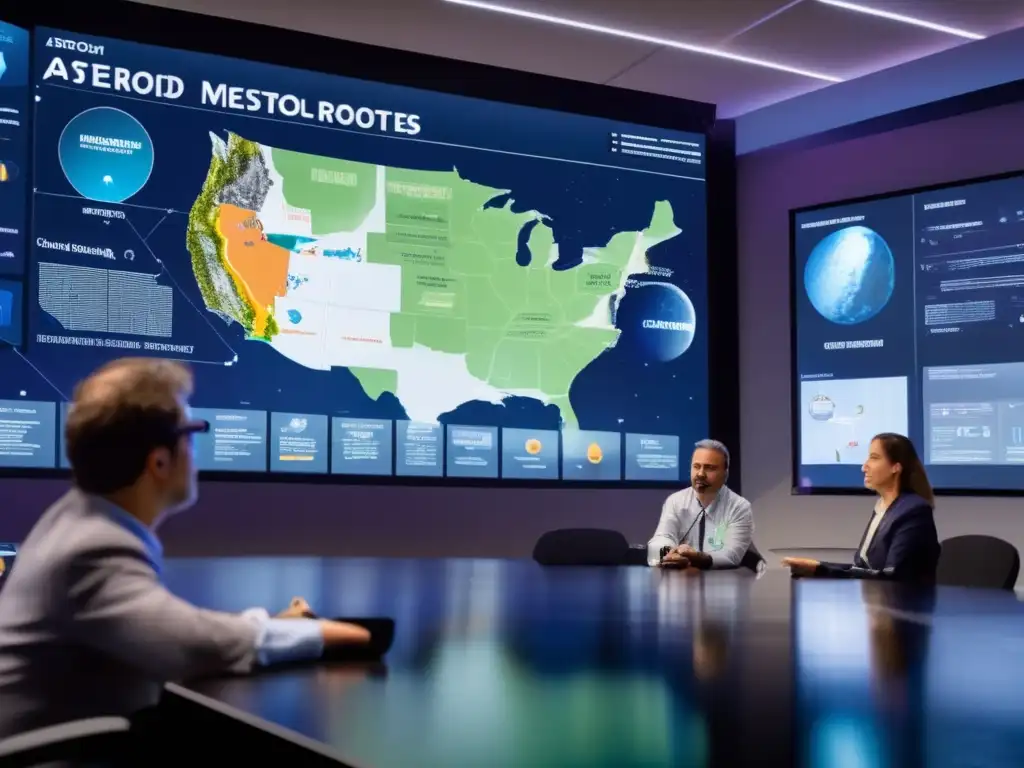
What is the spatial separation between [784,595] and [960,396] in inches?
111

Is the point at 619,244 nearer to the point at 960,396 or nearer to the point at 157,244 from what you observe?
the point at 960,396

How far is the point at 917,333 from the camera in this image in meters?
5.45

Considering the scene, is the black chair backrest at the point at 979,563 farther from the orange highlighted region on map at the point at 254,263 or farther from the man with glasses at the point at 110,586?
the man with glasses at the point at 110,586

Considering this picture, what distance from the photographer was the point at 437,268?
16.8ft

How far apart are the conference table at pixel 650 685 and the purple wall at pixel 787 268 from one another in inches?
124

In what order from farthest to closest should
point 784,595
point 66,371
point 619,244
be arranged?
point 619,244, point 66,371, point 784,595

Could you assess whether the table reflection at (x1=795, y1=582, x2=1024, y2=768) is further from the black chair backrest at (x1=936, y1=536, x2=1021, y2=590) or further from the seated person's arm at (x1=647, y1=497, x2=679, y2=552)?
the seated person's arm at (x1=647, y1=497, x2=679, y2=552)

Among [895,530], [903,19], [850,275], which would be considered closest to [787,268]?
[850,275]

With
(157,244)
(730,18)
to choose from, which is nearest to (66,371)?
(157,244)

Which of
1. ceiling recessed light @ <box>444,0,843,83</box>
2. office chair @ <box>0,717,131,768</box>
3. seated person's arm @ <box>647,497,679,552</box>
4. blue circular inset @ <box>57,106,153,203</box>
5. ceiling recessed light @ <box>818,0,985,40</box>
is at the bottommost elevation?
seated person's arm @ <box>647,497,679,552</box>

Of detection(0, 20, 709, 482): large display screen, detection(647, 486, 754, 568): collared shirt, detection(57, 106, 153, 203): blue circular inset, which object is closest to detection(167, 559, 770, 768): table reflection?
detection(647, 486, 754, 568): collared shirt

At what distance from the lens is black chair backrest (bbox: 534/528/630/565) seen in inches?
182

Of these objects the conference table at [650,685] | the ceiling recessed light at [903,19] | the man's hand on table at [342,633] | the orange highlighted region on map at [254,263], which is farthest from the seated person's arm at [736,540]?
the man's hand on table at [342,633]

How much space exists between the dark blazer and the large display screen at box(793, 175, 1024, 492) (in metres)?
1.64
